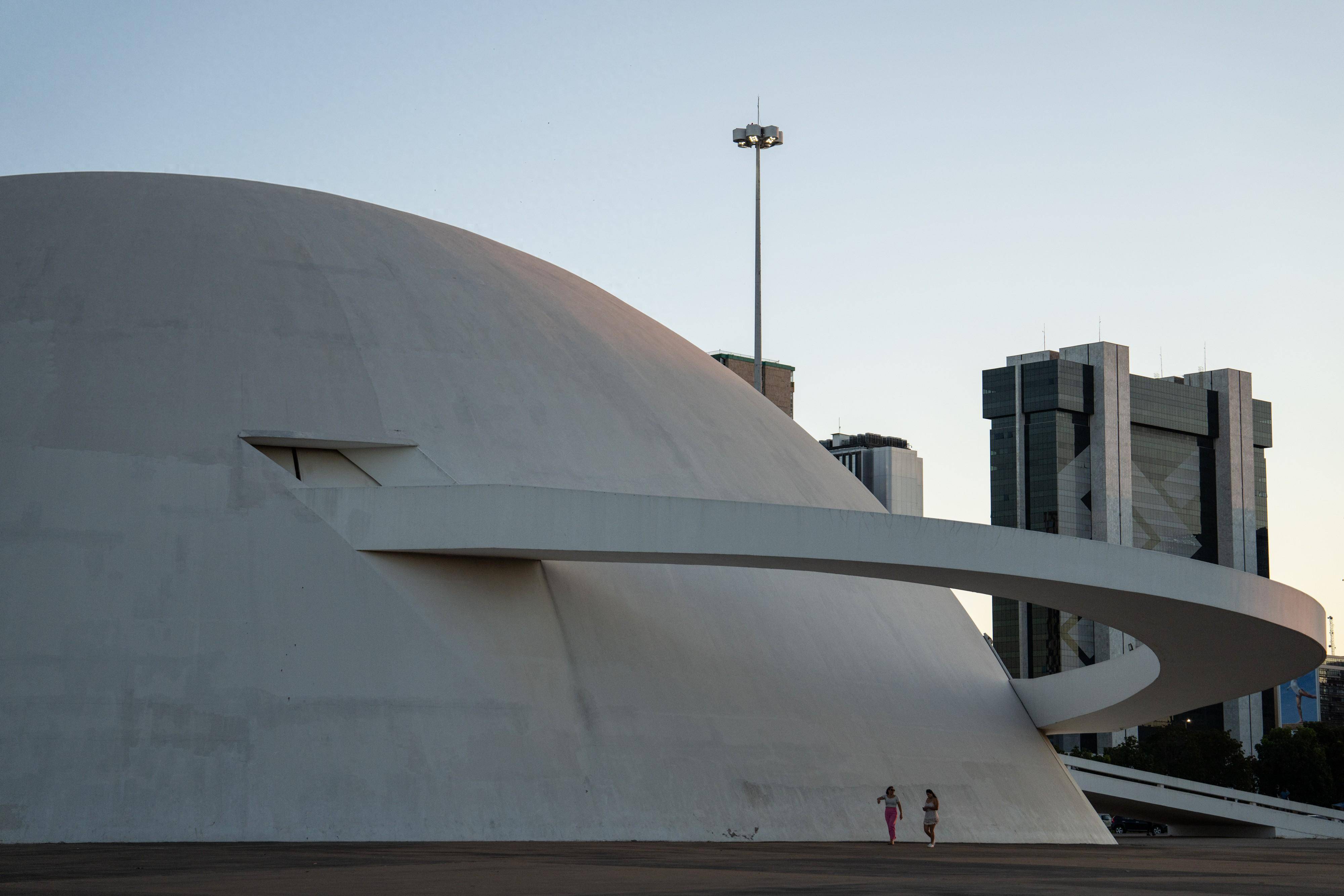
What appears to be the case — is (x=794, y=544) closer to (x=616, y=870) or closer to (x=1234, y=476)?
(x=616, y=870)

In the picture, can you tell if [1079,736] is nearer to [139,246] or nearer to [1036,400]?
[1036,400]

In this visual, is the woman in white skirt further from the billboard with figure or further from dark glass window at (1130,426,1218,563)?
dark glass window at (1130,426,1218,563)

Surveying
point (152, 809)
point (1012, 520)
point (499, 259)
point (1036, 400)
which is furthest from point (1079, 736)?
point (152, 809)

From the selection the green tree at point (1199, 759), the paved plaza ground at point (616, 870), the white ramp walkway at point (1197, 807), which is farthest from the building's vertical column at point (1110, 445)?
the paved plaza ground at point (616, 870)

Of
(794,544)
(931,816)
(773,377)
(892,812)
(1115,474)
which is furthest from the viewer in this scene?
(1115,474)

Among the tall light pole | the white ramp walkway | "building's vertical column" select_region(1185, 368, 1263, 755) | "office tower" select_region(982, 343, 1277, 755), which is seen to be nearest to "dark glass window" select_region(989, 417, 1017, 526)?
"office tower" select_region(982, 343, 1277, 755)

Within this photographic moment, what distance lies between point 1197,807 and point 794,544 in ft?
134

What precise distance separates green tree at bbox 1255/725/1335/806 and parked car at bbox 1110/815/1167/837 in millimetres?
8581

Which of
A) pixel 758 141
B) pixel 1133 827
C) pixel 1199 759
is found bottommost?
pixel 1133 827

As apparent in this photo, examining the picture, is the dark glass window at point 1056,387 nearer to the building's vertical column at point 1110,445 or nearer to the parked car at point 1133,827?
the building's vertical column at point 1110,445

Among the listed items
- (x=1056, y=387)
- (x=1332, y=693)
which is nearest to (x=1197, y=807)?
(x=1056, y=387)

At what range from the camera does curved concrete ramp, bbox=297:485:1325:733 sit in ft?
60.7

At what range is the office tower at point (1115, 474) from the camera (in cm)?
13950

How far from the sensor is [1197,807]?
53.2 m
